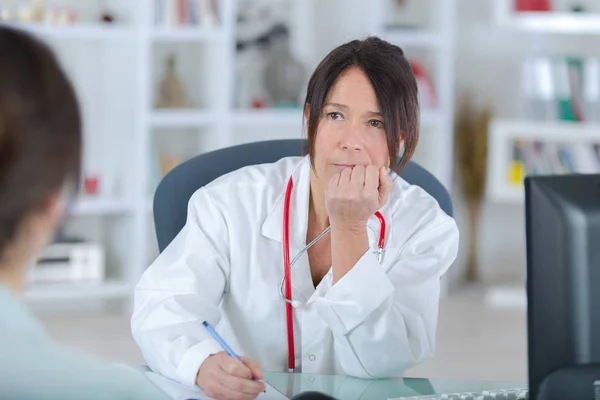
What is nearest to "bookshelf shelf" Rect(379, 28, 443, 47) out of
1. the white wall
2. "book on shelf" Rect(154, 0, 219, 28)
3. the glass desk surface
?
the white wall

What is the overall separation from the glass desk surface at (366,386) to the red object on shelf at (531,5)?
149 inches

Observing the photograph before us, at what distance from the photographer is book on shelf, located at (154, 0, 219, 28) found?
15.5 ft

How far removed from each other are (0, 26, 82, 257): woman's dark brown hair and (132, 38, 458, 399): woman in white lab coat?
0.71 metres

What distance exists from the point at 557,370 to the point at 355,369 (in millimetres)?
578

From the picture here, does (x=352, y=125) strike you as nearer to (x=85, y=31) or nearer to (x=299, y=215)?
(x=299, y=215)

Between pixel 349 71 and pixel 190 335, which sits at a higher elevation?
pixel 349 71

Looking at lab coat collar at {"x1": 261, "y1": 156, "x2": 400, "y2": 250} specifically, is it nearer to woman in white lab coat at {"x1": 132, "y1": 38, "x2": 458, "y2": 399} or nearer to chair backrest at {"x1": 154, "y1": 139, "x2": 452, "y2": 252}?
woman in white lab coat at {"x1": 132, "y1": 38, "x2": 458, "y2": 399}

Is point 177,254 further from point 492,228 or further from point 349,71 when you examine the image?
point 492,228

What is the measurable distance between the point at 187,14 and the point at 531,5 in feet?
5.84

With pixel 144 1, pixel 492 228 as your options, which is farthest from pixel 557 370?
pixel 492 228

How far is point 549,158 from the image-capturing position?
5219mm

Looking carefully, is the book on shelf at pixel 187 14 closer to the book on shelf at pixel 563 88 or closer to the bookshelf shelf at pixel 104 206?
the bookshelf shelf at pixel 104 206

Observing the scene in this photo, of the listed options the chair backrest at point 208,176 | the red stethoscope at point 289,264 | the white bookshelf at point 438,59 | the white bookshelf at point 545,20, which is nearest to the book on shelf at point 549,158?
the white bookshelf at point 438,59

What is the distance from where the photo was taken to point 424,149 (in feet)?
17.5
